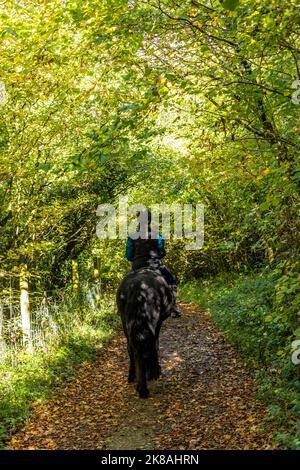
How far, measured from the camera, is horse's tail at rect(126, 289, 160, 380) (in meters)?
7.11

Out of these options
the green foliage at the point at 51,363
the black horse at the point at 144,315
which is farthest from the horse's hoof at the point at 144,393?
the green foliage at the point at 51,363

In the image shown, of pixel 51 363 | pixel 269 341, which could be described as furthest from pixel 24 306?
pixel 269 341

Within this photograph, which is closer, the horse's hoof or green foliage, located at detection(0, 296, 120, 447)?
green foliage, located at detection(0, 296, 120, 447)

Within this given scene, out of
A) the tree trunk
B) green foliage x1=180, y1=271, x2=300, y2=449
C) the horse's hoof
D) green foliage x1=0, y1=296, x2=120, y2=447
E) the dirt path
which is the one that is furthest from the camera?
the tree trunk

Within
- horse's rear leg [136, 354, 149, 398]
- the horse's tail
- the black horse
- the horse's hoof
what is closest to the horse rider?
the black horse

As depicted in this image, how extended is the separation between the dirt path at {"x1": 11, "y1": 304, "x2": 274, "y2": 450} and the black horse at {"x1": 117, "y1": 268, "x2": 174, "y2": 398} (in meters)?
0.47

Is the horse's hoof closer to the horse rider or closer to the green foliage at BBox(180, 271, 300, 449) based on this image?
the green foliage at BBox(180, 271, 300, 449)

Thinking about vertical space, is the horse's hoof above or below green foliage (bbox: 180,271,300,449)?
below

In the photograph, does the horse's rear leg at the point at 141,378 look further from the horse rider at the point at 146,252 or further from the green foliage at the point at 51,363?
the horse rider at the point at 146,252

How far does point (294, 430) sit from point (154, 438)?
1810 mm

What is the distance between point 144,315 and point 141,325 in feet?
0.51

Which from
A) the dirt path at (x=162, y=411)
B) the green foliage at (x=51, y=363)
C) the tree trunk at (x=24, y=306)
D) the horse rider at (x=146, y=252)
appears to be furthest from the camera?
the tree trunk at (x=24, y=306)

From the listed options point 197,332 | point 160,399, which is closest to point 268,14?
point 160,399

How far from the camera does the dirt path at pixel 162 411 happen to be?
5914 mm
